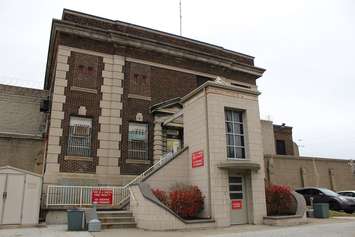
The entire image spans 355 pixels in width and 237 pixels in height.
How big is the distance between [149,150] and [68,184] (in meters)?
4.99

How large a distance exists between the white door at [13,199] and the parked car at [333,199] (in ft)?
55.8

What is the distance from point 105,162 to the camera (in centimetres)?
1831

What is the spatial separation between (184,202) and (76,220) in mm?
4187

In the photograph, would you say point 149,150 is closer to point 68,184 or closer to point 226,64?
point 68,184

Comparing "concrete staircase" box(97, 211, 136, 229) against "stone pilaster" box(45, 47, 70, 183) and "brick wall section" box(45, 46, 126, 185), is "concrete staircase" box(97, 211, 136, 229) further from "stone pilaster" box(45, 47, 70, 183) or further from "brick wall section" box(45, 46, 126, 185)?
"stone pilaster" box(45, 47, 70, 183)

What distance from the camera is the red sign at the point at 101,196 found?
51.7ft

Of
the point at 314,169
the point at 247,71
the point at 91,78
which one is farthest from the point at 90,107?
the point at 314,169

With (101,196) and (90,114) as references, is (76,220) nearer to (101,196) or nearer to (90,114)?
(101,196)

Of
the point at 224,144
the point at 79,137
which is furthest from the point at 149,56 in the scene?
the point at 224,144

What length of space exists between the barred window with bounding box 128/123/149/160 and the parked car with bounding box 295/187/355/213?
36.4ft

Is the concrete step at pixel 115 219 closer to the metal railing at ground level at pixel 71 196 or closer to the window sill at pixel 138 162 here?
the metal railing at ground level at pixel 71 196

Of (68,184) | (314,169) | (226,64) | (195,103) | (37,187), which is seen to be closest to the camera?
(37,187)

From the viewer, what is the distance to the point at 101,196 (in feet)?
52.4

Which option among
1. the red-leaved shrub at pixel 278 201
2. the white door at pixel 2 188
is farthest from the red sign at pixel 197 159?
the white door at pixel 2 188
